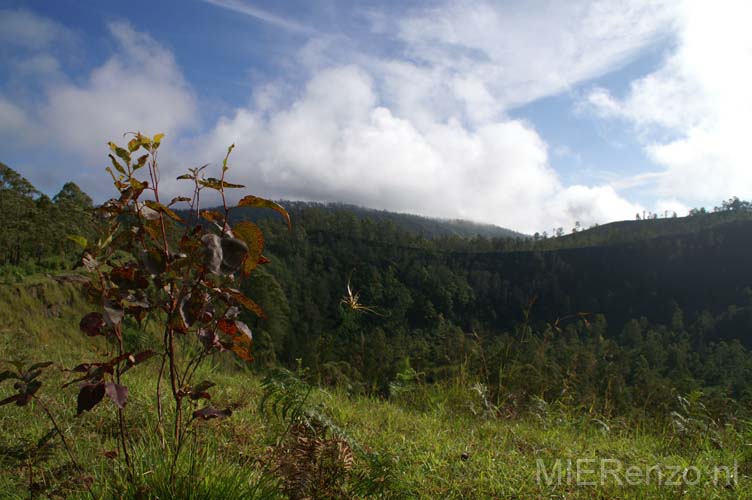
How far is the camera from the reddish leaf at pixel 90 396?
1.26 meters

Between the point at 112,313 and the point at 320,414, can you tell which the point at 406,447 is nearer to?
the point at 320,414

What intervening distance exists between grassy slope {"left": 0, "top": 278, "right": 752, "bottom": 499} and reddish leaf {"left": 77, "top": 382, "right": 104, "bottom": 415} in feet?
1.61

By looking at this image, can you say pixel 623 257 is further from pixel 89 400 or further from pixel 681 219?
pixel 89 400

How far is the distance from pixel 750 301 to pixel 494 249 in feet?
127

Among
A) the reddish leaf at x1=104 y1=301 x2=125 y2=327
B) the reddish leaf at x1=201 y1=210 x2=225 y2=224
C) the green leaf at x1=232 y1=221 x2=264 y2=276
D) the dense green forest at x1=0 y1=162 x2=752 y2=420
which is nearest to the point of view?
the reddish leaf at x1=104 y1=301 x2=125 y2=327

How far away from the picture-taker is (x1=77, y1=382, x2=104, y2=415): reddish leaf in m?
1.26

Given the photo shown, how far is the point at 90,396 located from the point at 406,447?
1.88 m

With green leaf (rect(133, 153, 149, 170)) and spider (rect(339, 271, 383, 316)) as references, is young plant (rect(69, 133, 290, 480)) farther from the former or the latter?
spider (rect(339, 271, 383, 316))

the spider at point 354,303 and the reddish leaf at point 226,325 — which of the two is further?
the spider at point 354,303

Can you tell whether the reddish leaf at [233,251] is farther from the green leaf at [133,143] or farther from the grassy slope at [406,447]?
the grassy slope at [406,447]

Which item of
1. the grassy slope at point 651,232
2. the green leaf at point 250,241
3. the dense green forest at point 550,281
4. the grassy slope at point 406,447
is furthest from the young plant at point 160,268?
the grassy slope at point 651,232

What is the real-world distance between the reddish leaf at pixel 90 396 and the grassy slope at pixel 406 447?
49 centimetres

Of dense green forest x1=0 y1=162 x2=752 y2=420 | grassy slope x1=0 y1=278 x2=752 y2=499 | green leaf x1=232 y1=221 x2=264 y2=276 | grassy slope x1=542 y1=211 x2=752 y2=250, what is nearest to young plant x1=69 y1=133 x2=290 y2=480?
green leaf x1=232 y1=221 x2=264 y2=276

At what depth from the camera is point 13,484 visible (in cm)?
186
